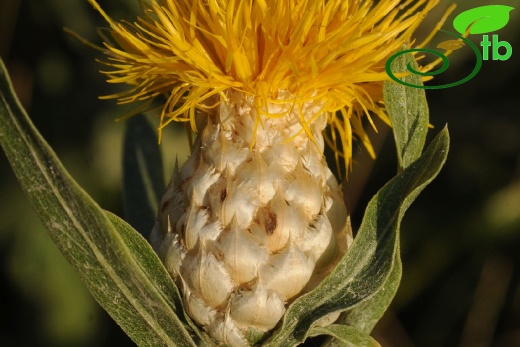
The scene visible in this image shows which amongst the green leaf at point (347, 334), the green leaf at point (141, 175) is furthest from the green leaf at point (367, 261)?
the green leaf at point (141, 175)

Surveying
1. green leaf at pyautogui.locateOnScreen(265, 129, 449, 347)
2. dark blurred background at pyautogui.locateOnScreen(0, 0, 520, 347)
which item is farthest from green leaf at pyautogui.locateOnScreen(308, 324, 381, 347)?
dark blurred background at pyautogui.locateOnScreen(0, 0, 520, 347)

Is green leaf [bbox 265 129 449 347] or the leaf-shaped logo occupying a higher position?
the leaf-shaped logo

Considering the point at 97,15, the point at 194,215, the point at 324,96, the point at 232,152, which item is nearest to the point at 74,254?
the point at 194,215

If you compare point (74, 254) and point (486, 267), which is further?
point (486, 267)

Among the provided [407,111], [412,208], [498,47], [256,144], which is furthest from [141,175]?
[498,47]

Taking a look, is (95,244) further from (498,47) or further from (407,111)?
(498,47)

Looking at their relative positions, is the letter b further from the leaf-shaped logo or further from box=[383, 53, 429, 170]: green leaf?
box=[383, 53, 429, 170]: green leaf

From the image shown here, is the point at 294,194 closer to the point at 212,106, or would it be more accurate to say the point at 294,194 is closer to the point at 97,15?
the point at 212,106

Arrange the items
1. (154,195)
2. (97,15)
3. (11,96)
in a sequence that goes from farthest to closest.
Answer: (97,15), (154,195), (11,96)
